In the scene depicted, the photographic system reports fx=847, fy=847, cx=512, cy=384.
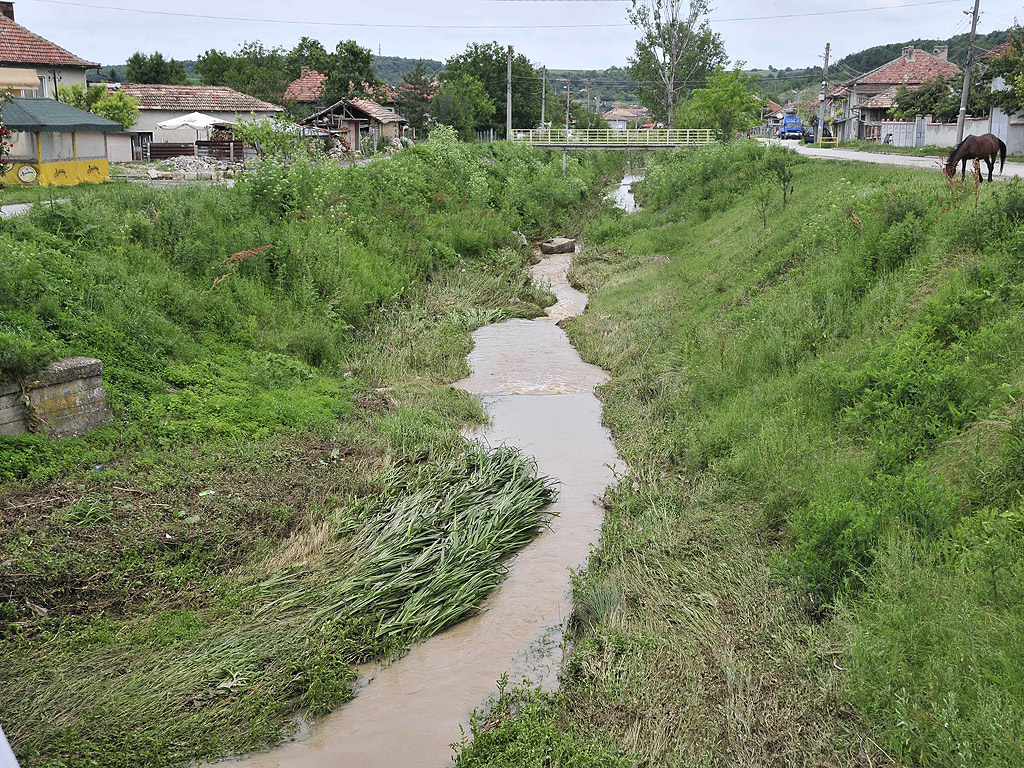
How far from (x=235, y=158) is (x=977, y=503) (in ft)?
122

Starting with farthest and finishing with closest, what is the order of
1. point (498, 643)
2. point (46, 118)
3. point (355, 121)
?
1. point (355, 121)
2. point (46, 118)
3. point (498, 643)

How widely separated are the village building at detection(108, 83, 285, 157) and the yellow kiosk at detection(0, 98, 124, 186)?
866 inches

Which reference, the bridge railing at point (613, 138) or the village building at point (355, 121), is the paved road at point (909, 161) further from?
the village building at point (355, 121)

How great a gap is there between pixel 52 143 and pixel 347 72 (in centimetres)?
3944

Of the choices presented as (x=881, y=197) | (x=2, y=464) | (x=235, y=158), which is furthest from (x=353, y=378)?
(x=235, y=158)

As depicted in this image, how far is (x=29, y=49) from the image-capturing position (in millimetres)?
39844

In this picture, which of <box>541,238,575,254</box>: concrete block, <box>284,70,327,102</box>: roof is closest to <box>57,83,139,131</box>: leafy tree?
<box>284,70,327,102</box>: roof

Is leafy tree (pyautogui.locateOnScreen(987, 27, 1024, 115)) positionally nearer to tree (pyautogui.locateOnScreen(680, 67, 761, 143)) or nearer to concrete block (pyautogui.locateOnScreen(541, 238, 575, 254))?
concrete block (pyautogui.locateOnScreen(541, 238, 575, 254))

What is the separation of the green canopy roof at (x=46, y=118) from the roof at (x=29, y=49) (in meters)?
17.1

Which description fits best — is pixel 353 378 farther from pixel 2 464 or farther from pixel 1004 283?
pixel 1004 283

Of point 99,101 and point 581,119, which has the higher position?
point 581,119

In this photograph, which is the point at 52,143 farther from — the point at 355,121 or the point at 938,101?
the point at 938,101

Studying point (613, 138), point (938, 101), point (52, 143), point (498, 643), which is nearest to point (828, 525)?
point (498, 643)

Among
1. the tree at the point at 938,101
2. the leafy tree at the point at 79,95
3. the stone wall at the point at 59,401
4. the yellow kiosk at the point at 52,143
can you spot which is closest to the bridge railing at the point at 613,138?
the tree at the point at 938,101
